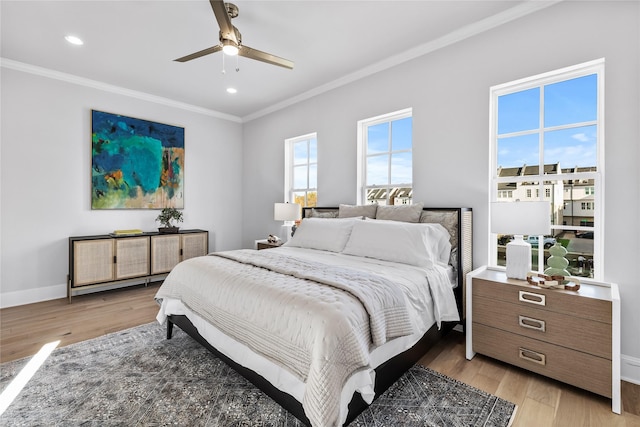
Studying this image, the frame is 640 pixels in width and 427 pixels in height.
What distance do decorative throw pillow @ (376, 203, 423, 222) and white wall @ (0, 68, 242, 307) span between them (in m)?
3.61

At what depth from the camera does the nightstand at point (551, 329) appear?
5.76 feet

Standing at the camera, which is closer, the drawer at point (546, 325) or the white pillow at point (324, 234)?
the drawer at point (546, 325)

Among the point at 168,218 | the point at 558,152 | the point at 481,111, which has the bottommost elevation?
the point at 168,218

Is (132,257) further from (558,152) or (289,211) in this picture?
(558,152)

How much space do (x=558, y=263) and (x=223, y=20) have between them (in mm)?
2876

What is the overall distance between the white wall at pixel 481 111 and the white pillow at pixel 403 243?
1.53ft

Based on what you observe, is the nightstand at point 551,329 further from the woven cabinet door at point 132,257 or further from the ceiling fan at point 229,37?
the woven cabinet door at point 132,257

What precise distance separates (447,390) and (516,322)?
697mm

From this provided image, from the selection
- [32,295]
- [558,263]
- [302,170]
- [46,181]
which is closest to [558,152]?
[558,263]

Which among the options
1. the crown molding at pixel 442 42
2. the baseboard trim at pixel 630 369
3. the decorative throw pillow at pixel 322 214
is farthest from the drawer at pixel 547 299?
the crown molding at pixel 442 42

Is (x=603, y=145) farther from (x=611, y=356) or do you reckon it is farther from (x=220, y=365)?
(x=220, y=365)

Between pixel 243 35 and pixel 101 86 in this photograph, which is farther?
pixel 101 86

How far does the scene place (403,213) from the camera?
9.87 ft

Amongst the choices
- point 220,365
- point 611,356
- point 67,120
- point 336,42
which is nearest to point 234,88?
point 336,42
